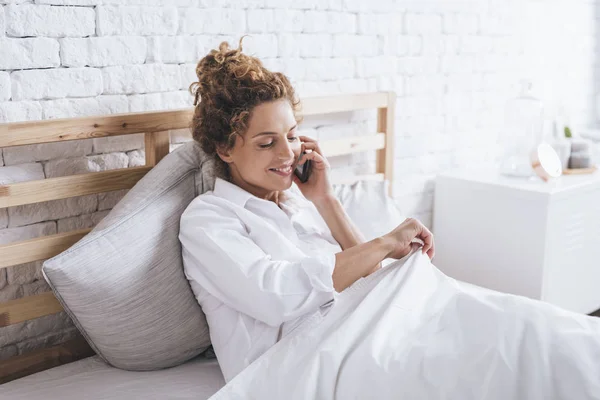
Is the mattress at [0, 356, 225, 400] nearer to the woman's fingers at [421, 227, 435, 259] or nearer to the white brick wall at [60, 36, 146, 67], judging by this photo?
the woman's fingers at [421, 227, 435, 259]

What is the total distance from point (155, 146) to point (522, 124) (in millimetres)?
1884

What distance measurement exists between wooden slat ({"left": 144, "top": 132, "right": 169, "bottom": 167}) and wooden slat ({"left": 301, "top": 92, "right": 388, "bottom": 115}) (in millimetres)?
523

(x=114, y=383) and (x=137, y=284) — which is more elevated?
(x=137, y=284)

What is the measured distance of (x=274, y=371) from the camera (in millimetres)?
1315

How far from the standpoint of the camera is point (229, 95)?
1.54 meters

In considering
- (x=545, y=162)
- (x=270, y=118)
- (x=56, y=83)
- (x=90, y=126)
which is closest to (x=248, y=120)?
(x=270, y=118)

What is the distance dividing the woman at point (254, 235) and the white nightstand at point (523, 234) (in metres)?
0.88

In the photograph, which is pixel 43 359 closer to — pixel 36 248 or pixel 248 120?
pixel 36 248

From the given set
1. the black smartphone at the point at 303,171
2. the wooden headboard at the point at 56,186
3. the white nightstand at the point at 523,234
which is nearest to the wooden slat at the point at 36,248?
the wooden headboard at the point at 56,186

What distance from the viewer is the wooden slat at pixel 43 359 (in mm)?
1564

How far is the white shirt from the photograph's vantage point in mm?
1377

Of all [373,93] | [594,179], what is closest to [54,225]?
[373,93]

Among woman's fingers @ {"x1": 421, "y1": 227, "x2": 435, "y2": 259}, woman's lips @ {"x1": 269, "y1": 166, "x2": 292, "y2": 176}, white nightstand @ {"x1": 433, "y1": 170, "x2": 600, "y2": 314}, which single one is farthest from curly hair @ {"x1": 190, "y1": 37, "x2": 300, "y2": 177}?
white nightstand @ {"x1": 433, "y1": 170, "x2": 600, "y2": 314}

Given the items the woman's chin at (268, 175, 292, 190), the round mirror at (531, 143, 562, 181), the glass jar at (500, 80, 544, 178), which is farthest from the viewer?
the glass jar at (500, 80, 544, 178)
